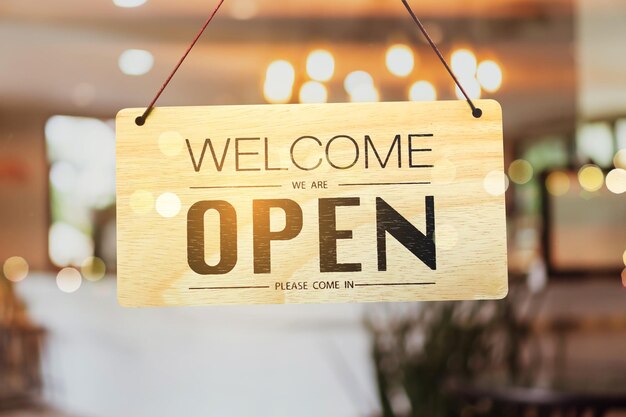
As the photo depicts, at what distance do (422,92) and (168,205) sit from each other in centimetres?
336

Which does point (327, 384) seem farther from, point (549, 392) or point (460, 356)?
point (549, 392)

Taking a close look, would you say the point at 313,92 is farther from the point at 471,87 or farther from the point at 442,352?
the point at 442,352

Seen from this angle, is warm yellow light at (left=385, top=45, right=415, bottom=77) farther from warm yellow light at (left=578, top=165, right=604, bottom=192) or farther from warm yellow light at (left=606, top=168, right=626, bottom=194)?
warm yellow light at (left=606, top=168, right=626, bottom=194)

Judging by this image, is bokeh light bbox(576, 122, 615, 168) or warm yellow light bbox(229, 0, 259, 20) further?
warm yellow light bbox(229, 0, 259, 20)

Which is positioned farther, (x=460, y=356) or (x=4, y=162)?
(x=4, y=162)

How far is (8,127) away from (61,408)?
1494 mm

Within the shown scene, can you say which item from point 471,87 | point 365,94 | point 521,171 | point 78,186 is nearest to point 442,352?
point 471,87

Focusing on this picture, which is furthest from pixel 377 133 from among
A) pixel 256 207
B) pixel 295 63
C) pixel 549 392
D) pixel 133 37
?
pixel 133 37

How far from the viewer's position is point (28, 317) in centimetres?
398

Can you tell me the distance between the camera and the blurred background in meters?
3.92

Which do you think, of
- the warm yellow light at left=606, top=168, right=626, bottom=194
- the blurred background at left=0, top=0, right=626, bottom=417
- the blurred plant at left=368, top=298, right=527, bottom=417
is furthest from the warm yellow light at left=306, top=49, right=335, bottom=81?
the warm yellow light at left=606, top=168, right=626, bottom=194

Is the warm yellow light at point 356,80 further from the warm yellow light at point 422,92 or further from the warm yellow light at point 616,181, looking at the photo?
the warm yellow light at point 616,181

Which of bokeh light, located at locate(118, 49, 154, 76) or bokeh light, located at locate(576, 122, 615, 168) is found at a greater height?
bokeh light, located at locate(118, 49, 154, 76)

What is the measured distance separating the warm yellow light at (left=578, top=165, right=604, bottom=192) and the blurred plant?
943mm
